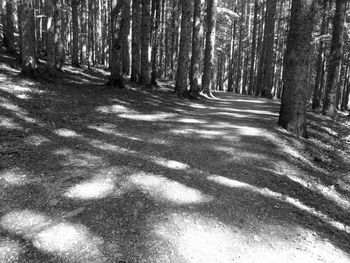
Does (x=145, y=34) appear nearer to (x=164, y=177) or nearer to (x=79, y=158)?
(x=79, y=158)

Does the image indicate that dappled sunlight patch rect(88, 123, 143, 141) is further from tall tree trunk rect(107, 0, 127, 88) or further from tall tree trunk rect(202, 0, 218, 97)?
tall tree trunk rect(202, 0, 218, 97)

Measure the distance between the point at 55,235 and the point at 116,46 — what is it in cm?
1177

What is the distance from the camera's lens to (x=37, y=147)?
22.7ft

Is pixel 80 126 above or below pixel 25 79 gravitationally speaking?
below

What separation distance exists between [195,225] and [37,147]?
14.2ft

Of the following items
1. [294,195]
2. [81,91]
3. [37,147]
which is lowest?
[294,195]

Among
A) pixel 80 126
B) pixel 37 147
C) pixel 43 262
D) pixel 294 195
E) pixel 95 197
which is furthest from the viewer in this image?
pixel 80 126

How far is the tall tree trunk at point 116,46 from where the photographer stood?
1439 cm

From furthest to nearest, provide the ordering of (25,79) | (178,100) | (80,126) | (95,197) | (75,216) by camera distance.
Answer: (178,100) < (25,79) < (80,126) < (95,197) < (75,216)

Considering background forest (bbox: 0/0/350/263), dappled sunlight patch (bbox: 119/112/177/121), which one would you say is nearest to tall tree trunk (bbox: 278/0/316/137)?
background forest (bbox: 0/0/350/263)

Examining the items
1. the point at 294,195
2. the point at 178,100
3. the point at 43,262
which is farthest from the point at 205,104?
the point at 43,262

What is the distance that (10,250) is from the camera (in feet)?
12.0

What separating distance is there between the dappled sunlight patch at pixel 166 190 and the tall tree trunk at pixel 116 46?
991 cm

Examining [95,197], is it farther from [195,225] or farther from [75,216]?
[195,225]
